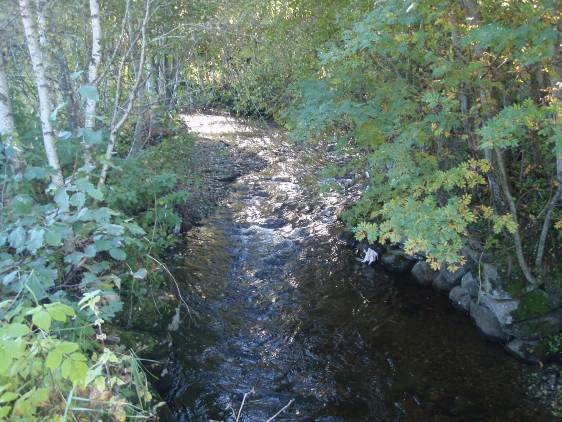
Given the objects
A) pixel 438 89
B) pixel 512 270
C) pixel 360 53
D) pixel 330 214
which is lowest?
pixel 330 214

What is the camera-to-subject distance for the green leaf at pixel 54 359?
226 centimetres

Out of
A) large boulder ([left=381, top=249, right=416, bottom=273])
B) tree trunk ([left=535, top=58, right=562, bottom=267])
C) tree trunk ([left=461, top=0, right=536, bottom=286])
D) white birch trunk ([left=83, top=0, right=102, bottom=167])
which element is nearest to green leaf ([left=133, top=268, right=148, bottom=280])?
white birch trunk ([left=83, top=0, right=102, bottom=167])

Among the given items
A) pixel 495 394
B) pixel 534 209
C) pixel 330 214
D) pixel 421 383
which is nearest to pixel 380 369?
pixel 421 383

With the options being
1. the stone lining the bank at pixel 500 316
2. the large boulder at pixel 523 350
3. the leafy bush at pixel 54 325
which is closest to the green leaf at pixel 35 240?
the leafy bush at pixel 54 325

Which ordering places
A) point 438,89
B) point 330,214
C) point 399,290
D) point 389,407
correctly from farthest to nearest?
1. point 330,214
2. point 399,290
3. point 438,89
4. point 389,407

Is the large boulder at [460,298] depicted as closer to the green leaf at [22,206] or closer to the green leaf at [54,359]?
the green leaf at [22,206]

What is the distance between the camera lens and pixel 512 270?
662 centimetres

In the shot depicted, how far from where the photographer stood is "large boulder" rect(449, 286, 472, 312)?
7.23m

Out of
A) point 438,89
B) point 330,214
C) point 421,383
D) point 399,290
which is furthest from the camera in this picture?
point 330,214

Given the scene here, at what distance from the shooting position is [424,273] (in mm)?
8102

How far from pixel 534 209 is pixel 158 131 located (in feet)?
25.3

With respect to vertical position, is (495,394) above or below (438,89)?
below

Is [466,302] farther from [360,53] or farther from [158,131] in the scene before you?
[158,131]

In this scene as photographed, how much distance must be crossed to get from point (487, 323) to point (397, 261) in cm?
221
